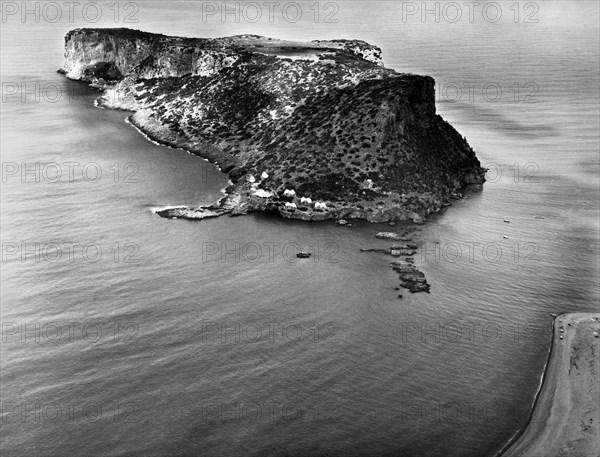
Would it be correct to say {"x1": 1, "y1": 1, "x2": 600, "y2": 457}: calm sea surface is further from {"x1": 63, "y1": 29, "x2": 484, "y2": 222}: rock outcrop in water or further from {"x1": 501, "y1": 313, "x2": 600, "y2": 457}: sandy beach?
{"x1": 63, "y1": 29, "x2": 484, "y2": 222}: rock outcrop in water

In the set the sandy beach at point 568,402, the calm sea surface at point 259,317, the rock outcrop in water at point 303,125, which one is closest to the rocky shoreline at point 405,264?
the calm sea surface at point 259,317

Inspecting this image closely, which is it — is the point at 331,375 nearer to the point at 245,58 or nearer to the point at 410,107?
the point at 410,107

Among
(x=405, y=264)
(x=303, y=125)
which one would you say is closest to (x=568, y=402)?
(x=405, y=264)

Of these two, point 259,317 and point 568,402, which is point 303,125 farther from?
point 568,402

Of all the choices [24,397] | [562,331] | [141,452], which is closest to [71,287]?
[24,397]

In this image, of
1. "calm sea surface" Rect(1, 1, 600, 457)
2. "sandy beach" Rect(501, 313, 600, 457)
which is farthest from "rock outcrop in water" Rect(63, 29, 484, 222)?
"sandy beach" Rect(501, 313, 600, 457)

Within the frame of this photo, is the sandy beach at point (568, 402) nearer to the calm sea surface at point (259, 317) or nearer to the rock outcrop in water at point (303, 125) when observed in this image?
the calm sea surface at point (259, 317)
